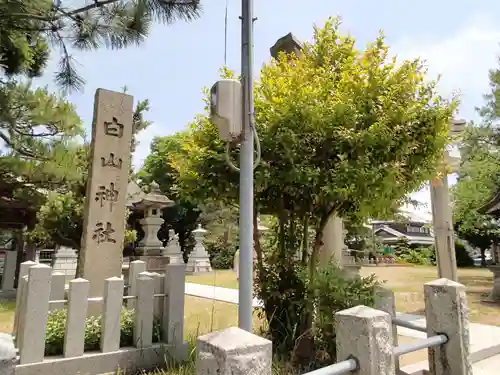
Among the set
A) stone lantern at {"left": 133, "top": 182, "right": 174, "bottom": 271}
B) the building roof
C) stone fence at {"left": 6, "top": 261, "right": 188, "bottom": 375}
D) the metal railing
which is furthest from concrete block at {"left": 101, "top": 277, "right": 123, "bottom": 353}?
the building roof

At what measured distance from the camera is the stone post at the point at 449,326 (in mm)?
2678

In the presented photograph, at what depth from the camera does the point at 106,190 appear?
5043 mm

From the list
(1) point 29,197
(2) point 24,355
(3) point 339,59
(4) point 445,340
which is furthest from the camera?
(1) point 29,197

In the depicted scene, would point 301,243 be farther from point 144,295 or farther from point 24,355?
point 24,355

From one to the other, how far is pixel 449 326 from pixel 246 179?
193 cm

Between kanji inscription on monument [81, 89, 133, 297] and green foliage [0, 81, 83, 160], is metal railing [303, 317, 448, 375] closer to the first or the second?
kanji inscription on monument [81, 89, 133, 297]

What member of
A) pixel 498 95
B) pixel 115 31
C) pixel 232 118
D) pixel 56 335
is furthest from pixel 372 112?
pixel 498 95

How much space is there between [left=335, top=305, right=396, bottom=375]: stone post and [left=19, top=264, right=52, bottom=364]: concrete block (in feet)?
8.82

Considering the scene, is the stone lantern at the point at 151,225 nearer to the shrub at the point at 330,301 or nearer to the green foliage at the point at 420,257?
the shrub at the point at 330,301

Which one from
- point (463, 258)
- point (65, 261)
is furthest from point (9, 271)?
point (463, 258)

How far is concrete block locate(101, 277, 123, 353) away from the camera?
3.49 m

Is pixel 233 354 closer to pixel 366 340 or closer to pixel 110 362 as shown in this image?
pixel 366 340

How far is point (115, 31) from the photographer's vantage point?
20.9 ft

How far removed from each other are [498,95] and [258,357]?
52.0ft
